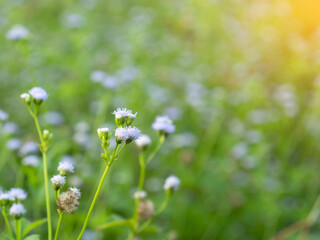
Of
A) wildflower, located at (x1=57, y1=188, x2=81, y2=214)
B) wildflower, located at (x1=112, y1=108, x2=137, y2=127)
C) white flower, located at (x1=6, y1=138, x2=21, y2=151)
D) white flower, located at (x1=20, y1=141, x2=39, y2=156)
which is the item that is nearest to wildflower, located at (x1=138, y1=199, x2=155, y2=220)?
wildflower, located at (x1=57, y1=188, x2=81, y2=214)

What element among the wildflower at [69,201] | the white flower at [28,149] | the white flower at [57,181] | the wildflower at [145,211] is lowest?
the wildflower at [69,201]

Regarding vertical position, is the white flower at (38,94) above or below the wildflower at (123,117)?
above

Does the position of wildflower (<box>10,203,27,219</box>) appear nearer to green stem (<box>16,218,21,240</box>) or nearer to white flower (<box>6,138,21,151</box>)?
green stem (<box>16,218,21,240</box>)

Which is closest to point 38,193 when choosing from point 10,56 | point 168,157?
point 168,157

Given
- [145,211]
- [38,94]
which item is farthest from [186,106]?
[38,94]

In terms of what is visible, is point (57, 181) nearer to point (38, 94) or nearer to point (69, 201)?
point (69, 201)

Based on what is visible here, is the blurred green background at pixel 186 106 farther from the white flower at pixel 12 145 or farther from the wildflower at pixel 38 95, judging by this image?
the wildflower at pixel 38 95

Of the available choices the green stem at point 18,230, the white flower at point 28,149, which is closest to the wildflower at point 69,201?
the green stem at point 18,230
